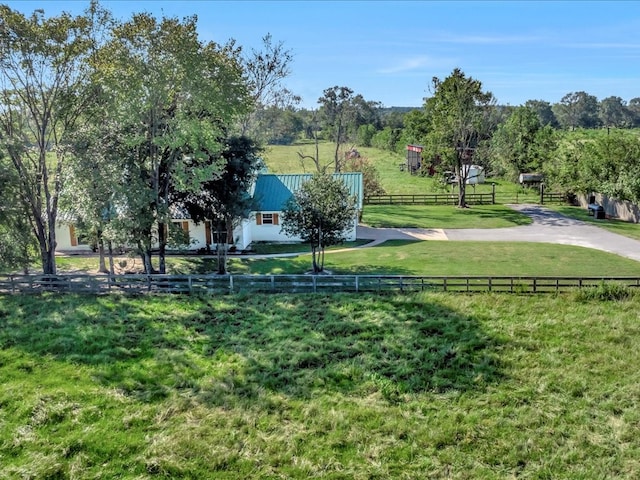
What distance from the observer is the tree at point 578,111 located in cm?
13362

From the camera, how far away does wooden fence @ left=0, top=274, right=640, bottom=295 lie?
64.6 ft

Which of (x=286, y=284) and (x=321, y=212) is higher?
(x=321, y=212)

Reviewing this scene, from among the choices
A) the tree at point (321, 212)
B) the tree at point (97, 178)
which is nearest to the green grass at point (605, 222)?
the tree at point (321, 212)

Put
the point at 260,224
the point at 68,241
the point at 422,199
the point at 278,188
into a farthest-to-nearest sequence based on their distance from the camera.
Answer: the point at 422,199 → the point at 278,188 → the point at 260,224 → the point at 68,241

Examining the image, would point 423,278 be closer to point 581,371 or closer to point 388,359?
point 388,359

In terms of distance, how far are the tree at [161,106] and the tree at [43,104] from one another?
56.2 inches

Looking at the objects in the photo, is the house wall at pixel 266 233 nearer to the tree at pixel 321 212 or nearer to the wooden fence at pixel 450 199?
the tree at pixel 321 212

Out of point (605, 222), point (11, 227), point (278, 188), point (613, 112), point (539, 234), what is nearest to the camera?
point (11, 227)

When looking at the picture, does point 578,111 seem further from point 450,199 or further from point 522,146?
point 450,199

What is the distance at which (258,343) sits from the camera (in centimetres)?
1636

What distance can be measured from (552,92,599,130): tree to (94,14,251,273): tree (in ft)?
433

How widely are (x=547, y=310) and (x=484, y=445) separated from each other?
8780mm

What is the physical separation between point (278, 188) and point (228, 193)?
9.33m

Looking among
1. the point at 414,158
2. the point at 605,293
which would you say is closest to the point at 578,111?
the point at 414,158
